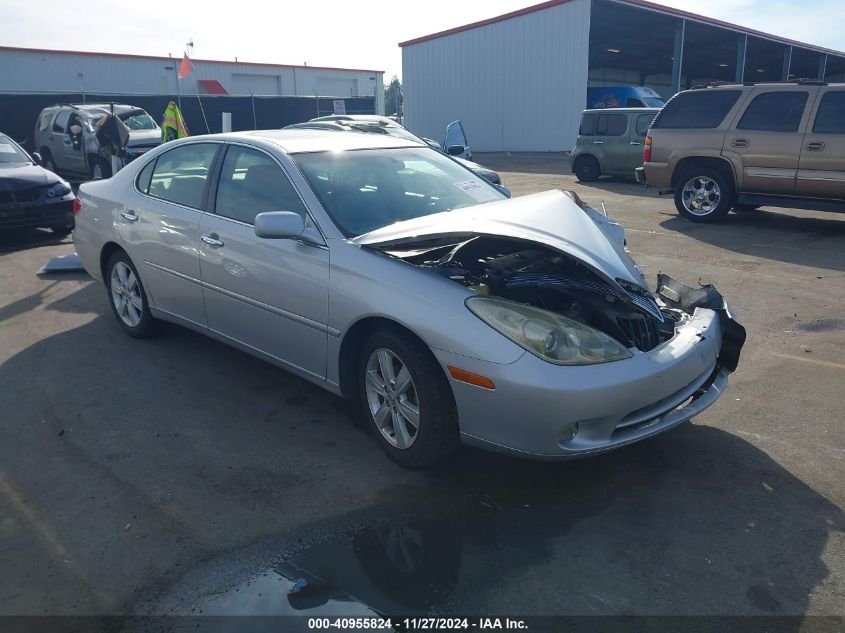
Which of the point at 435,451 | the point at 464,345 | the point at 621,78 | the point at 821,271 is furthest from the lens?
the point at 621,78

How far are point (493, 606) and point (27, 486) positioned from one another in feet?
7.89

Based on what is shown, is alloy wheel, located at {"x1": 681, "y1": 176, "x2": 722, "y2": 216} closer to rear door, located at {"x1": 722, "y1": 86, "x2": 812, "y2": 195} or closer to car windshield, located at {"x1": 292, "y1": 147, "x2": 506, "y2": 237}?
rear door, located at {"x1": 722, "y1": 86, "x2": 812, "y2": 195}

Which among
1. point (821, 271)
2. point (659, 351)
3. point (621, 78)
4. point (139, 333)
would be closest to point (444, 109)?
point (621, 78)

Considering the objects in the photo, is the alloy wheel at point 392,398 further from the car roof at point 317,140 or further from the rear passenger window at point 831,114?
the rear passenger window at point 831,114

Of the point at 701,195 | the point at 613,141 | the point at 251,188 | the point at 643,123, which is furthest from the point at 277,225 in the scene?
the point at 613,141

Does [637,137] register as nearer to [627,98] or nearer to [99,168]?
[627,98]

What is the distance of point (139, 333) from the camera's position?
5.58m

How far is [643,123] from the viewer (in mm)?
15562

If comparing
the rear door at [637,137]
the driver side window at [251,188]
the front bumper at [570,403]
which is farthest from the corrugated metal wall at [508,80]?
the front bumper at [570,403]

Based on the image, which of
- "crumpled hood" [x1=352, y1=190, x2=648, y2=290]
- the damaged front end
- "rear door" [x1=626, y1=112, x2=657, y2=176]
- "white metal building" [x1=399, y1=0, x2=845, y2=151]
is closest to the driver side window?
"crumpled hood" [x1=352, y1=190, x2=648, y2=290]

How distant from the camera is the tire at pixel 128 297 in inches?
214

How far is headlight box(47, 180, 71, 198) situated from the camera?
9.73 metres

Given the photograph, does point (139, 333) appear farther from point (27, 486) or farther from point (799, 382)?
point (799, 382)

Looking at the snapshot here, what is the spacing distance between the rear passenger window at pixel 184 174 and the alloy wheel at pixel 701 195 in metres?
8.02
